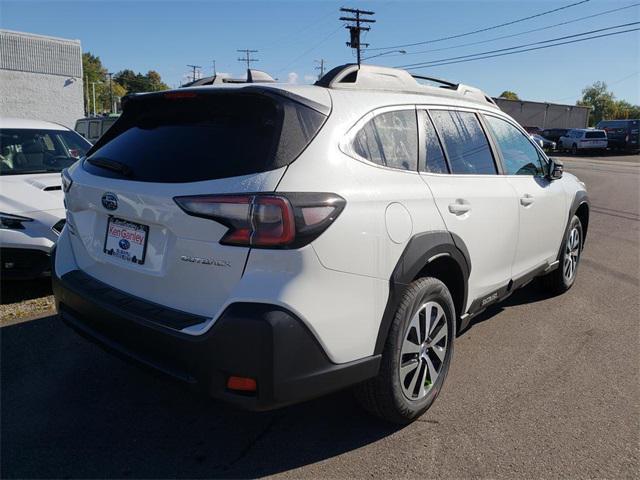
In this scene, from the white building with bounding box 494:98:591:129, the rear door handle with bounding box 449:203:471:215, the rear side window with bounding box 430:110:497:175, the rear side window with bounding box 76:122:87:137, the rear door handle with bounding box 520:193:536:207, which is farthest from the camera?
the white building with bounding box 494:98:591:129

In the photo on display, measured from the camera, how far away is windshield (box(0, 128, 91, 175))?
569cm

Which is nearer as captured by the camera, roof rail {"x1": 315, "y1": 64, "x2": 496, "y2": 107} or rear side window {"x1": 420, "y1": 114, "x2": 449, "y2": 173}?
roof rail {"x1": 315, "y1": 64, "x2": 496, "y2": 107}

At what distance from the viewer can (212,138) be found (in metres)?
2.52

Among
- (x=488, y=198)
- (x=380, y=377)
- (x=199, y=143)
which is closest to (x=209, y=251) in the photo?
(x=199, y=143)

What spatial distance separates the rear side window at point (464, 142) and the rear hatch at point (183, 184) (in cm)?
115

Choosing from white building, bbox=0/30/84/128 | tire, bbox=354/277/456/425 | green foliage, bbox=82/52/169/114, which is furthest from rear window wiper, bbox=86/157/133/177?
green foliage, bbox=82/52/169/114

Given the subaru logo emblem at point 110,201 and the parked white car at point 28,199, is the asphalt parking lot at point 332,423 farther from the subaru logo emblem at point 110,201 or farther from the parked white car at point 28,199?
the subaru logo emblem at point 110,201

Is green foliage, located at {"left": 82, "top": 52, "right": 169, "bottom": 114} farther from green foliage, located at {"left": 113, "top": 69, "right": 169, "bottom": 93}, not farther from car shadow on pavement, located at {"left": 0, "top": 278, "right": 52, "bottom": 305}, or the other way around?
car shadow on pavement, located at {"left": 0, "top": 278, "right": 52, "bottom": 305}

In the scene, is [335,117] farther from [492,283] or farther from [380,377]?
[492,283]

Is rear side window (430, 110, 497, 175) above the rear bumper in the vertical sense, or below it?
above

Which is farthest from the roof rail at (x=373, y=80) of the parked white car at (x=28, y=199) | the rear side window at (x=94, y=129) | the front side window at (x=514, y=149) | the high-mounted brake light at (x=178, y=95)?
the rear side window at (x=94, y=129)

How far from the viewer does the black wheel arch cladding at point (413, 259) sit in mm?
2570

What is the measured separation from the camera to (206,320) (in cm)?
228

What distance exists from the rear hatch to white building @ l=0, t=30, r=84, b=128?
104ft
